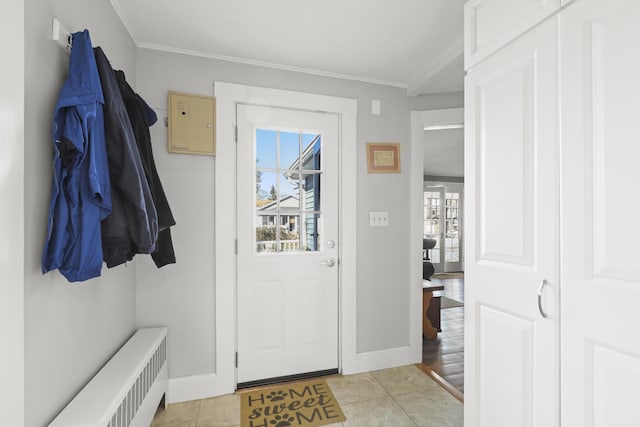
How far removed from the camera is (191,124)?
6.59ft

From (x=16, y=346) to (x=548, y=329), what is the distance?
171 centimetres

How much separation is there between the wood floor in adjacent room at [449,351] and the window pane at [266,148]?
2.08 meters

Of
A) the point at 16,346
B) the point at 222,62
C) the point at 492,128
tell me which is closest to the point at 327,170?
the point at 222,62

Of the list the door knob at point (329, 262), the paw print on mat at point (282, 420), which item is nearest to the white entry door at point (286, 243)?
the door knob at point (329, 262)

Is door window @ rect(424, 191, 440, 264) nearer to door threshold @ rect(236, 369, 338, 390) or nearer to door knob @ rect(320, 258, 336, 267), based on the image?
door knob @ rect(320, 258, 336, 267)

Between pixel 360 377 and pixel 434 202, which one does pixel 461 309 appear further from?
pixel 434 202

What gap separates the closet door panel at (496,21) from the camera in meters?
1.10

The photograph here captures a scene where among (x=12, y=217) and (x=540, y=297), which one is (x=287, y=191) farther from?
(x=540, y=297)

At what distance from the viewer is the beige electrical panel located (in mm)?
1978

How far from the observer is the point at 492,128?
4.22ft

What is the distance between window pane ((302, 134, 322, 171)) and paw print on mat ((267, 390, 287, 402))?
1.59 m

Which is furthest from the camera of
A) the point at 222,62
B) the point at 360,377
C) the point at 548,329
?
the point at 360,377

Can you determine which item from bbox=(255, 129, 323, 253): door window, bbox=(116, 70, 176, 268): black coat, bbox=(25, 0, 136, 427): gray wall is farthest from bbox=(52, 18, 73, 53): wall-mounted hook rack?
bbox=(255, 129, 323, 253): door window

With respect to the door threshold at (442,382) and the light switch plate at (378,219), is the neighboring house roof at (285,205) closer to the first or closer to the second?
the light switch plate at (378,219)
